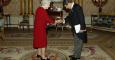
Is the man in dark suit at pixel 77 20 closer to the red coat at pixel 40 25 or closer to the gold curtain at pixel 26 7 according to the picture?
the red coat at pixel 40 25

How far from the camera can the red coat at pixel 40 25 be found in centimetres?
621

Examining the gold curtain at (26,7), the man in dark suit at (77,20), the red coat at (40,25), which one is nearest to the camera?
the man in dark suit at (77,20)

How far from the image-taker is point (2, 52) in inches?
300

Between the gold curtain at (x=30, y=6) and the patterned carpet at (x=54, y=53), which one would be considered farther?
the gold curtain at (x=30, y=6)

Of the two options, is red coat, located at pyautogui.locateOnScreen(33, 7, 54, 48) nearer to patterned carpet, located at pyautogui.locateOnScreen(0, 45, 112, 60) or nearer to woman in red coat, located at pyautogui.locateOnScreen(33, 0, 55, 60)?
woman in red coat, located at pyautogui.locateOnScreen(33, 0, 55, 60)

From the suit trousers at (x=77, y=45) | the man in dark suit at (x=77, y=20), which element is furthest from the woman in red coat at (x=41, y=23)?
the suit trousers at (x=77, y=45)

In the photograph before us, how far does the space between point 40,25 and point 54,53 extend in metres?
1.47

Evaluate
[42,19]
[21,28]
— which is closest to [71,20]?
[42,19]

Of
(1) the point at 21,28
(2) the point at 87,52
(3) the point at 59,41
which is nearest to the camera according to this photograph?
(2) the point at 87,52

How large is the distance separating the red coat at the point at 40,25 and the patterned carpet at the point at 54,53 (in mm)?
701

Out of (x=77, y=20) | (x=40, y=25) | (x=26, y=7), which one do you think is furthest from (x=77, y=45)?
(x=26, y=7)

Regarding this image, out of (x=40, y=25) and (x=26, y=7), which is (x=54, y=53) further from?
(x=26, y=7)

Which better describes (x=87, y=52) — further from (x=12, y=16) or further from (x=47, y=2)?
(x=12, y=16)

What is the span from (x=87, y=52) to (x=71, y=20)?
1728 millimetres
